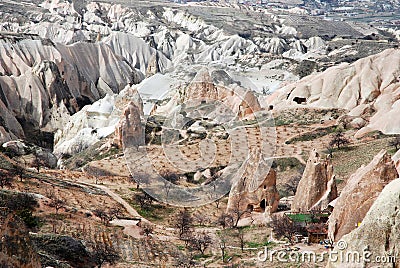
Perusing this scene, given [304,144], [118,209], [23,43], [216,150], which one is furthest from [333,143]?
[23,43]

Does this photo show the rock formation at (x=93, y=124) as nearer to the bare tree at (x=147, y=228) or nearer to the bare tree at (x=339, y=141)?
the bare tree at (x=339, y=141)

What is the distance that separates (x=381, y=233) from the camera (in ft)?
30.1

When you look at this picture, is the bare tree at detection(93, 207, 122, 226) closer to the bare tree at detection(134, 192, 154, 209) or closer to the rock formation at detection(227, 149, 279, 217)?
the bare tree at detection(134, 192, 154, 209)

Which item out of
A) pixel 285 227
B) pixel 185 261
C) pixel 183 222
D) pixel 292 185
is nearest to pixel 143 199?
pixel 183 222

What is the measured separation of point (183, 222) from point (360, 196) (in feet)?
34.4

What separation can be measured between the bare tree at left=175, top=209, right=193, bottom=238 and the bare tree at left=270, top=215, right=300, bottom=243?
14.7ft

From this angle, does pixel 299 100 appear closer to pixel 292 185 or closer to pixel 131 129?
pixel 131 129

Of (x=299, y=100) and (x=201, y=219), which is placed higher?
(x=201, y=219)

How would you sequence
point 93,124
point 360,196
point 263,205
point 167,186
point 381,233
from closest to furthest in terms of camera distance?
point 381,233, point 360,196, point 263,205, point 167,186, point 93,124

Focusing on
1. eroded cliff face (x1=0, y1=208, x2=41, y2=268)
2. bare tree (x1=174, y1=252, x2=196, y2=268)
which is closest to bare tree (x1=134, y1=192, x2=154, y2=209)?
bare tree (x1=174, y1=252, x2=196, y2=268)

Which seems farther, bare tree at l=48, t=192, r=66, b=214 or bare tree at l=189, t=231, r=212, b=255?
bare tree at l=48, t=192, r=66, b=214

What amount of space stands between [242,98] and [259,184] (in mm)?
30014

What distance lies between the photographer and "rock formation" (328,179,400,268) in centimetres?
903

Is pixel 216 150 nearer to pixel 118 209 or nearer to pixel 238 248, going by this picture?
pixel 118 209
